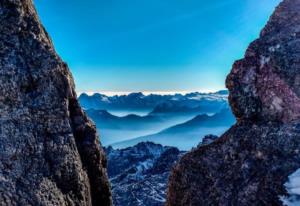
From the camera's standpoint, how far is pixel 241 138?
1216 centimetres

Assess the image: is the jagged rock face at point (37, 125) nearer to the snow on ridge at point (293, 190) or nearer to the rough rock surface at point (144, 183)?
the snow on ridge at point (293, 190)

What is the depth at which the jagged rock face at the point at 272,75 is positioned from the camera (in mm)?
11656

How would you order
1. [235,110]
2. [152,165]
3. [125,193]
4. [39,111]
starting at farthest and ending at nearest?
[152,165] → [125,193] → [235,110] → [39,111]

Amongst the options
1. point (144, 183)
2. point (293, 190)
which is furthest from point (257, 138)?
point (144, 183)

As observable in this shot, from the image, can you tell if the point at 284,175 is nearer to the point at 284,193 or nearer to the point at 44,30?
the point at 284,193

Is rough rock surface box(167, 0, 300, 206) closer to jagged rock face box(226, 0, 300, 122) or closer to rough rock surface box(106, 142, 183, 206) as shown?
jagged rock face box(226, 0, 300, 122)

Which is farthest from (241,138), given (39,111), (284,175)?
(39,111)

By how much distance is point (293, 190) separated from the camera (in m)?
9.83

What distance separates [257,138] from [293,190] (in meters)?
2.21

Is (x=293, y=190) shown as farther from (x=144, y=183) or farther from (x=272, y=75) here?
(x=144, y=183)

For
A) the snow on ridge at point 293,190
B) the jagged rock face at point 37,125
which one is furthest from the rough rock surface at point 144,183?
the snow on ridge at point 293,190

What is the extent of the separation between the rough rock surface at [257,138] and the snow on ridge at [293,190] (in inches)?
4.5

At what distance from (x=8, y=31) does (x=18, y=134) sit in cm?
325

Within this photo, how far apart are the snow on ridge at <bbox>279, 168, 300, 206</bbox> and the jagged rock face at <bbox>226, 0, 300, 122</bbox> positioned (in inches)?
77.2
